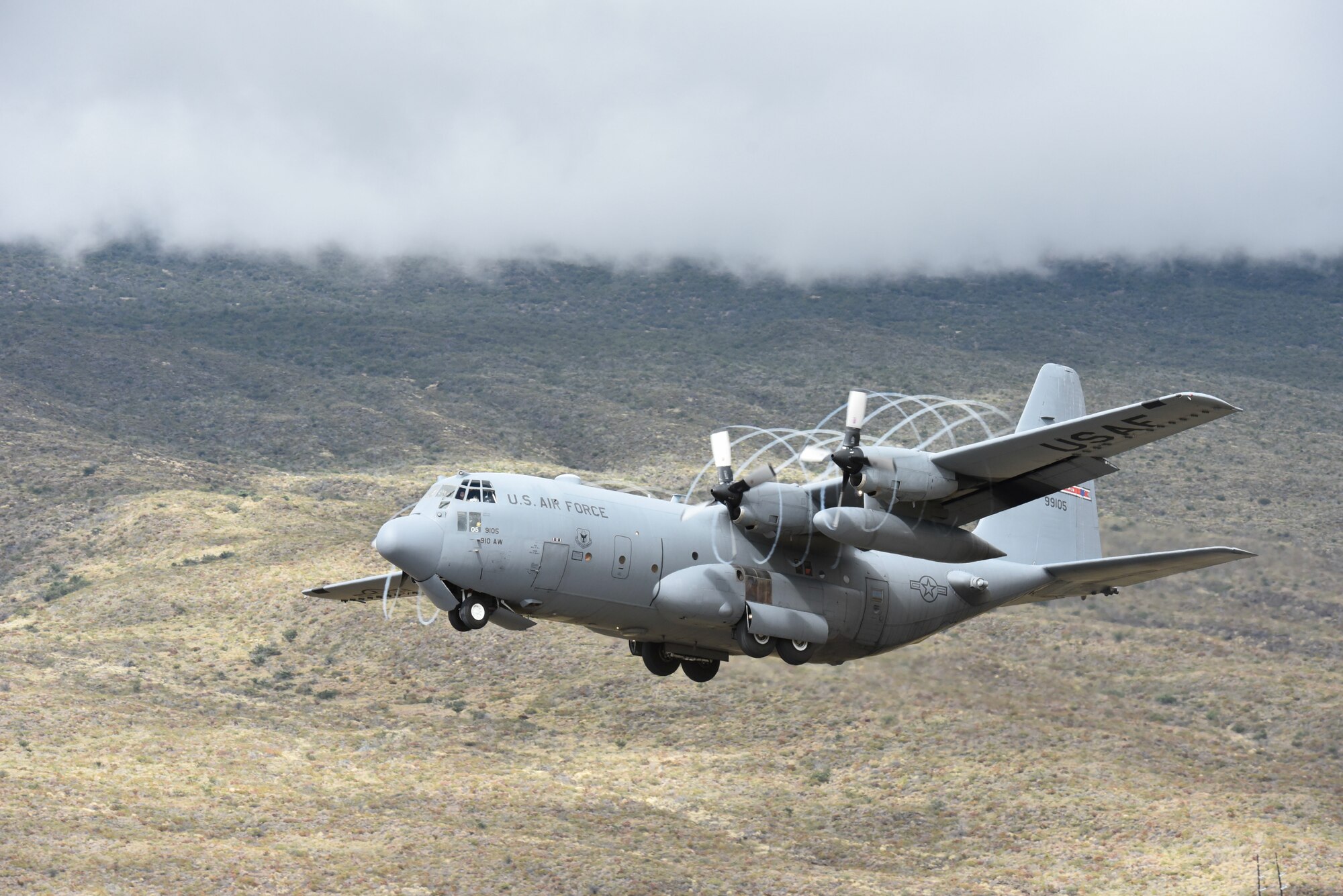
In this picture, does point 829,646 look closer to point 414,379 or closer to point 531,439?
point 531,439

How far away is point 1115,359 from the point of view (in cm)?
12100

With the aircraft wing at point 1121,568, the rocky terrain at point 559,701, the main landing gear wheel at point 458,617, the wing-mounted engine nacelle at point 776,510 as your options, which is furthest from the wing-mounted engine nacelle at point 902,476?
the main landing gear wheel at point 458,617

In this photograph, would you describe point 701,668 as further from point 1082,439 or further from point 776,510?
point 1082,439

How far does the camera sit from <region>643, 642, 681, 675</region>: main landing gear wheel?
29.0m

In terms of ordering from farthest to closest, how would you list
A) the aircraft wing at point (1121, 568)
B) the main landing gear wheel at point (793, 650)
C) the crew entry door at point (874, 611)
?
the crew entry door at point (874, 611)
the main landing gear wheel at point (793, 650)
the aircraft wing at point (1121, 568)

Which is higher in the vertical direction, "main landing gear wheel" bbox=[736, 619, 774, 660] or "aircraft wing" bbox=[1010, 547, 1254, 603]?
"aircraft wing" bbox=[1010, 547, 1254, 603]

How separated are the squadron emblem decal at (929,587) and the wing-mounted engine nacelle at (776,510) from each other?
3.69 m

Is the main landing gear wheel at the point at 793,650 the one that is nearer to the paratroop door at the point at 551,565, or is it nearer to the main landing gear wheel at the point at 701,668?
the main landing gear wheel at the point at 701,668

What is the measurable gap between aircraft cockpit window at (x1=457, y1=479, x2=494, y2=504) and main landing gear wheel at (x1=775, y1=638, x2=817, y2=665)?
6.35 meters

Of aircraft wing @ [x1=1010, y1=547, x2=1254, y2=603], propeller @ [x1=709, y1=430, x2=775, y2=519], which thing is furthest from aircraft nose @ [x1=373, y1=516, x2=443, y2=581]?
aircraft wing @ [x1=1010, y1=547, x2=1254, y2=603]

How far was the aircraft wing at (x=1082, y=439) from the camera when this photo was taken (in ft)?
73.7

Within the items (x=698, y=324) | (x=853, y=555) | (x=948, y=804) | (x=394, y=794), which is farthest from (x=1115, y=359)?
(x=853, y=555)

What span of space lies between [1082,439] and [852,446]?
152 inches

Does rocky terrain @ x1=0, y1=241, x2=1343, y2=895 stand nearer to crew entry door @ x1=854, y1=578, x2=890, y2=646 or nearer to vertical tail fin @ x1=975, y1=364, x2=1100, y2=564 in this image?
vertical tail fin @ x1=975, y1=364, x2=1100, y2=564
